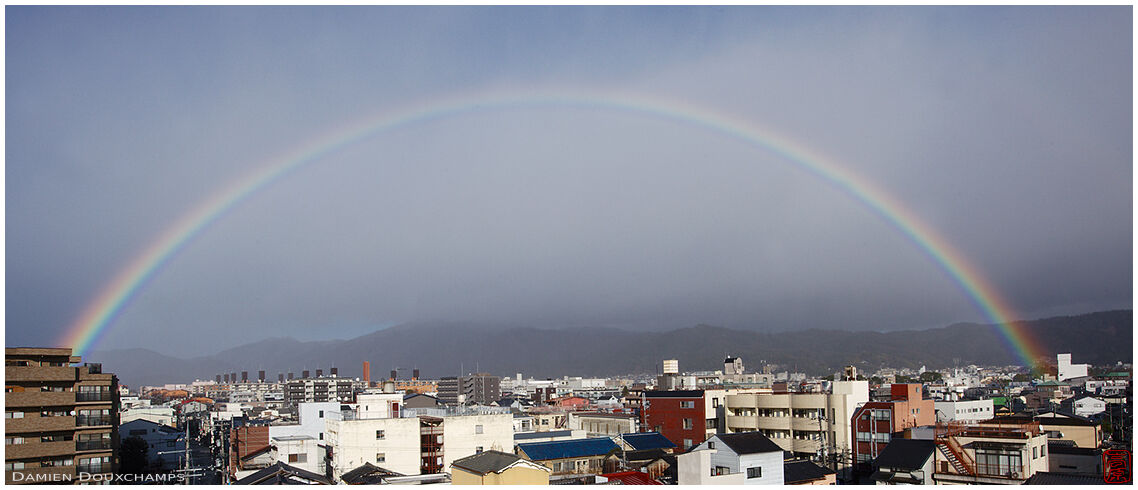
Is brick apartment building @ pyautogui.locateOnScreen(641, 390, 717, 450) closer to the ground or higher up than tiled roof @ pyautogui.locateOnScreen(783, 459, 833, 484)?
closer to the ground

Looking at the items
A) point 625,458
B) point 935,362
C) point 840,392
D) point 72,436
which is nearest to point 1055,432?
point 840,392

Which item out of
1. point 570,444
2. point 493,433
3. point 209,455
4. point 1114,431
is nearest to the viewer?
point 493,433

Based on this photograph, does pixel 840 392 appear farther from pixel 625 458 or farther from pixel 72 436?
pixel 72 436

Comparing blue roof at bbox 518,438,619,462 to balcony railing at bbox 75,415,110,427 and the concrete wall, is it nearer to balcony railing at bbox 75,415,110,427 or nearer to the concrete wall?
the concrete wall

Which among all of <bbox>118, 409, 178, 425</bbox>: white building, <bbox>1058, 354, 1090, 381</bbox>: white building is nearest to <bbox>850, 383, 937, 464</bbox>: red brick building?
<bbox>118, 409, 178, 425</bbox>: white building

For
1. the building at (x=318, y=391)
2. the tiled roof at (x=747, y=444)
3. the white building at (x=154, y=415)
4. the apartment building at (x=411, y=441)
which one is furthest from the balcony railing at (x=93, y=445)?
the building at (x=318, y=391)

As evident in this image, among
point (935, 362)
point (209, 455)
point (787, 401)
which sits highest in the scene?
point (787, 401)

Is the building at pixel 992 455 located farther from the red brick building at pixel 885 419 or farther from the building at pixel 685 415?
the building at pixel 685 415
